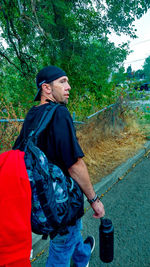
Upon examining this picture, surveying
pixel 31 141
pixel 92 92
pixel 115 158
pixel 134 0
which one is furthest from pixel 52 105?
pixel 134 0

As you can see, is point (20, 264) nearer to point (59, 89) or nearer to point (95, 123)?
point (59, 89)

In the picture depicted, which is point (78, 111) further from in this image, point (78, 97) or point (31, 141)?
point (31, 141)

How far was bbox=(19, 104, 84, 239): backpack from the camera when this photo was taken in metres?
0.99

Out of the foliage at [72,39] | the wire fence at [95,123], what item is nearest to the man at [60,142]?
the wire fence at [95,123]

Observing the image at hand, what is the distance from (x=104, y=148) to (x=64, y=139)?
160 inches

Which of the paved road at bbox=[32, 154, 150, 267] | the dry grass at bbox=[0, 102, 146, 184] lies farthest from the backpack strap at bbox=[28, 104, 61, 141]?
the dry grass at bbox=[0, 102, 146, 184]

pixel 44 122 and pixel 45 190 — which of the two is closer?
pixel 45 190

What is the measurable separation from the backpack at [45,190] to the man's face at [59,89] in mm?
187

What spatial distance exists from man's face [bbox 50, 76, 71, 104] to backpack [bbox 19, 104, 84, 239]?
19 centimetres

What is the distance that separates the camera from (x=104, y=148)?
507 cm

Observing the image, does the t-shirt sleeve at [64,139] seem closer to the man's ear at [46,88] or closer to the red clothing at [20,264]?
the man's ear at [46,88]

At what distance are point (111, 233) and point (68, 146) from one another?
3.07 feet

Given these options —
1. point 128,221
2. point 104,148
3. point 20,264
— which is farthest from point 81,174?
point 104,148

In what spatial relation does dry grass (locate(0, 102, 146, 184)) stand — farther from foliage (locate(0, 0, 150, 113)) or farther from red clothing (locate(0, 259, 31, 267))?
red clothing (locate(0, 259, 31, 267))
